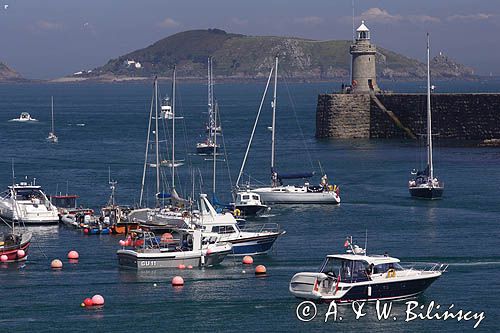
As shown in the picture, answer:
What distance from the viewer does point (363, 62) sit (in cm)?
11094

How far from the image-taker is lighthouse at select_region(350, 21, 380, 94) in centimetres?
11062

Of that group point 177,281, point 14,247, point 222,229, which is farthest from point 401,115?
point 177,281

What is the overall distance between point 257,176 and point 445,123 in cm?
3115

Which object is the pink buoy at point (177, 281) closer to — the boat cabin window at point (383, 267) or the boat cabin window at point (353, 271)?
the boat cabin window at point (353, 271)

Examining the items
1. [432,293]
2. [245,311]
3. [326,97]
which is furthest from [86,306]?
[326,97]

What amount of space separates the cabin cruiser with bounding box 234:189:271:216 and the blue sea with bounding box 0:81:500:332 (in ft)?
2.68

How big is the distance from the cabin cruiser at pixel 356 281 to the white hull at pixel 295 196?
84.2 feet

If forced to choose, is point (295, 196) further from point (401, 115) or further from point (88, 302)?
point (401, 115)

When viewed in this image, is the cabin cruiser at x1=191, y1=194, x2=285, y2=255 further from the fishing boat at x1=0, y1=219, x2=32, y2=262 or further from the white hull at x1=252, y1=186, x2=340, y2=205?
the white hull at x1=252, y1=186, x2=340, y2=205

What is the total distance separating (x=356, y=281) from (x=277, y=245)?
42.6 ft

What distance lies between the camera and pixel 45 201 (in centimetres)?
6100

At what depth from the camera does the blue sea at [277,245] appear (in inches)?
1542

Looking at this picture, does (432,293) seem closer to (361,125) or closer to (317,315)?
(317,315)

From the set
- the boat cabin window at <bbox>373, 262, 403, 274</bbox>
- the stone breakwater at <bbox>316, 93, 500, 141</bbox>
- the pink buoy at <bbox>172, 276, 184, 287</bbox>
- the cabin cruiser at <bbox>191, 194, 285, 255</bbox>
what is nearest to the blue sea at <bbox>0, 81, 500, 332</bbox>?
the pink buoy at <bbox>172, 276, 184, 287</bbox>
